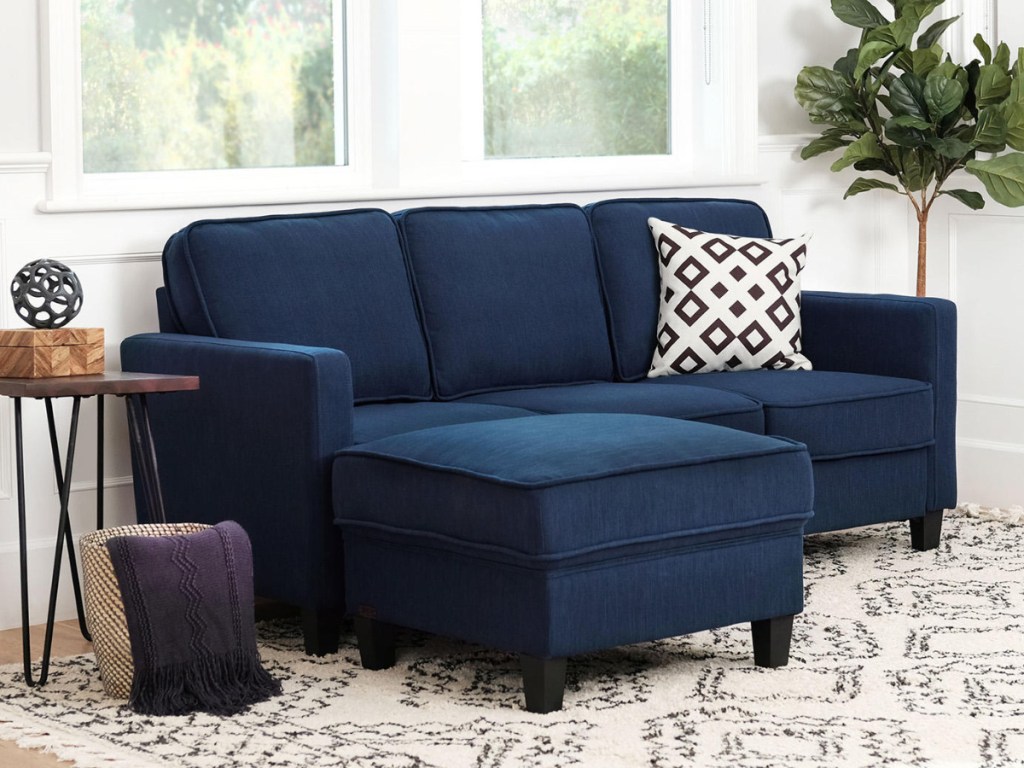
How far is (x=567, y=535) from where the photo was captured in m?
2.85

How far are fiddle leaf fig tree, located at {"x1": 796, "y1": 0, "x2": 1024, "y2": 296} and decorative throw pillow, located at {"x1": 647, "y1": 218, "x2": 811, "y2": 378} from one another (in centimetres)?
70

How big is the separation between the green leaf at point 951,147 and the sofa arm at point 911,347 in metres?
0.57

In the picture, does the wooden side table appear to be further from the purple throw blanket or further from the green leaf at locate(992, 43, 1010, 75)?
the green leaf at locate(992, 43, 1010, 75)

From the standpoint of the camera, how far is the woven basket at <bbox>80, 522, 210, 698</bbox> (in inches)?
119

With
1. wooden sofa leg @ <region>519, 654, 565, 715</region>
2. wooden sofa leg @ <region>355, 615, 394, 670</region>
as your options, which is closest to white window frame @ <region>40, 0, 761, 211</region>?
wooden sofa leg @ <region>355, 615, 394, 670</region>

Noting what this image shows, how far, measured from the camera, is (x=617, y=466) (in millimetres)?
2930

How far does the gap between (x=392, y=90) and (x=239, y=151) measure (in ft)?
1.45

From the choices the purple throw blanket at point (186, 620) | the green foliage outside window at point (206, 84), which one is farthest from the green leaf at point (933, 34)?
the purple throw blanket at point (186, 620)

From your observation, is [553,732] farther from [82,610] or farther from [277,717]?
[82,610]

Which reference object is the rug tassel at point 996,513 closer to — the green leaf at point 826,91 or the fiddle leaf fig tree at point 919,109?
the fiddle leaf fig tree at point 919,109

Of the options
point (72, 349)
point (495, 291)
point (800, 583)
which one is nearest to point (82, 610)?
point (72, 349)

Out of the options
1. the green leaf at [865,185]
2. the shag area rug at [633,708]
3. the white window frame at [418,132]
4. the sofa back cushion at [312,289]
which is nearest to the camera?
the shag area rug at [633,708]

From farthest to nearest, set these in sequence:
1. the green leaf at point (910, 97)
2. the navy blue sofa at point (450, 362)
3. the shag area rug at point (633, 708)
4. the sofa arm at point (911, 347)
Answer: the green leaf at point (910, 97) < the sofa arm at point (911, 347) < the navy blue sofa at point (450, 362) < the shag area rug at point (633, 708)

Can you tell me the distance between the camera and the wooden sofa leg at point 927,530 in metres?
4.34
